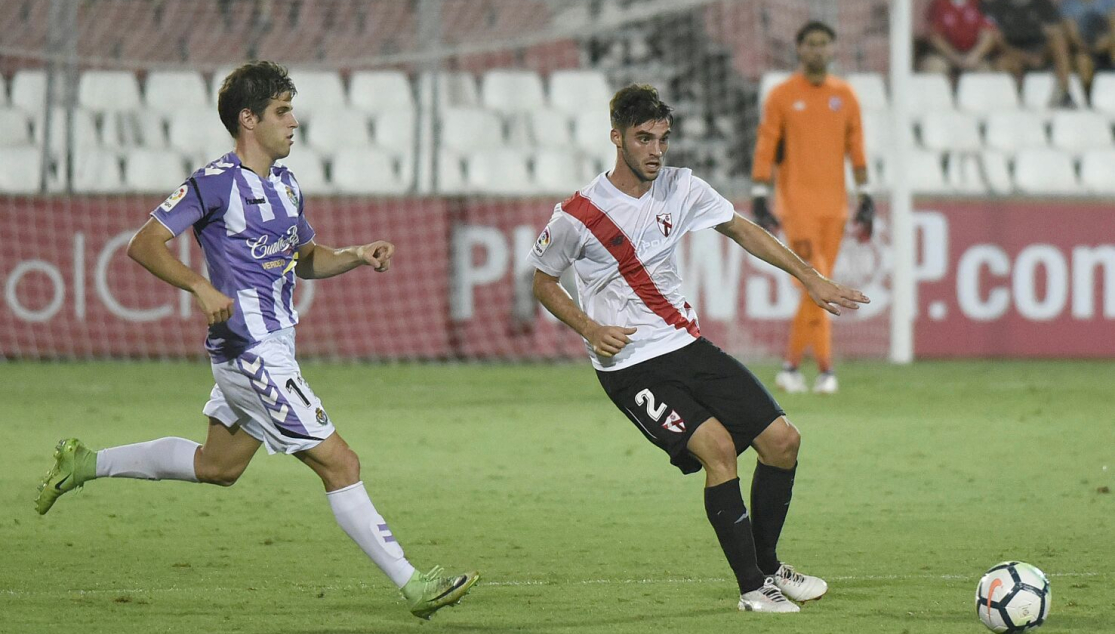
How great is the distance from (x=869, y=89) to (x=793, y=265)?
1003 cm

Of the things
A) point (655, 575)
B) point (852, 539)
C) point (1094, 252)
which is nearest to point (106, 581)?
point (655, 575)

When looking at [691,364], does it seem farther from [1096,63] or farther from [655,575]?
[1096,63]

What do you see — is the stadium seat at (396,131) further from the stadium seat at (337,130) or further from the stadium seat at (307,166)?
the stadium seat at (307,166)

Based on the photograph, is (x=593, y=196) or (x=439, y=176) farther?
(x=439, y=176)

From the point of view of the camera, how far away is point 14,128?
1321 centimetres

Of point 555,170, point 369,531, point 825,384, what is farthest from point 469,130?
point 369,531

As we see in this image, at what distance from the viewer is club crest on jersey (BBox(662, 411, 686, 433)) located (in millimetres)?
5095

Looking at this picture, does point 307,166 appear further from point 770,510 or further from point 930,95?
point 770,510

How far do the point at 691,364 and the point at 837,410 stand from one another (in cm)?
490

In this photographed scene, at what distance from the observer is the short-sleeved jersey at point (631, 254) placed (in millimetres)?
5234

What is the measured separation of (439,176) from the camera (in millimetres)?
13844

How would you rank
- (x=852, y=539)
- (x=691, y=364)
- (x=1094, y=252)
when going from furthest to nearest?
1. (x=1094, y=252)
2. (x=852, y=539)
3. (x=691, y=364)

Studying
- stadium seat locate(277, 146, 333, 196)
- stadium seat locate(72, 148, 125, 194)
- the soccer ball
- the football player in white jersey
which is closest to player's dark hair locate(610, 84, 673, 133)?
the football player in white jersey

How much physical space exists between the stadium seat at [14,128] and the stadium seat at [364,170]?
2.51 meters
